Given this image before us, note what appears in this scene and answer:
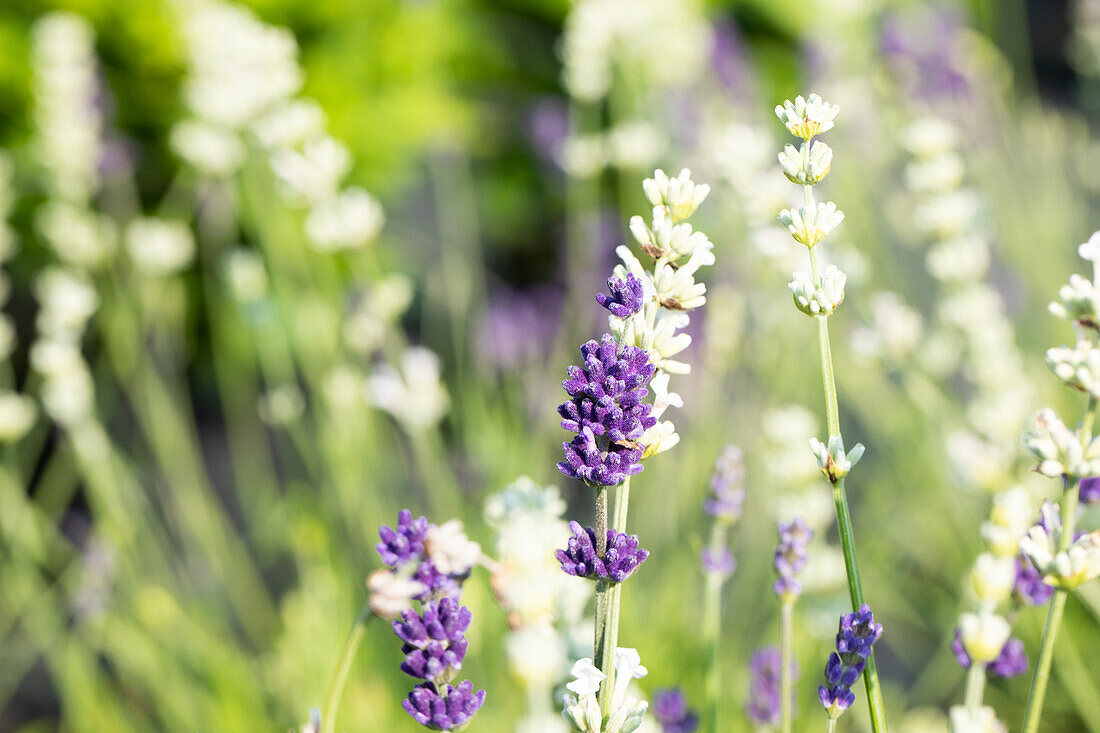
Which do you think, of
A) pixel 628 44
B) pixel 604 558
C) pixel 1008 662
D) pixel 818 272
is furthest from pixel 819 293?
pixel 628 44

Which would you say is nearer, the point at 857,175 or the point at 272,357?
the point at 857,175

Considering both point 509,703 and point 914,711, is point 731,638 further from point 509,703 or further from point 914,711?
point 509,703

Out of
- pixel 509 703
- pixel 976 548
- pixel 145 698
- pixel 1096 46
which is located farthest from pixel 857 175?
pixel 145 698

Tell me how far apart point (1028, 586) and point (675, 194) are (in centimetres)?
52

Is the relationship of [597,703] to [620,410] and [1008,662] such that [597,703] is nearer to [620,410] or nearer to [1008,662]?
[620,410]

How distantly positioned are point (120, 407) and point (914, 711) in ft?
10.6

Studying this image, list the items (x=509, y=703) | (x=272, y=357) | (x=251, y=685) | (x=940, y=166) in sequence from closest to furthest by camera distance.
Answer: (x=940, y=166), (x=509, y=703), (x=251, y=685), (x=272, y=357)

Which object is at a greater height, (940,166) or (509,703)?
(940,166)

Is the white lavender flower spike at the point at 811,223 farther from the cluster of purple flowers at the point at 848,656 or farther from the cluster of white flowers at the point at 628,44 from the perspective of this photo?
the cluster of white flowers at the point at 628,44

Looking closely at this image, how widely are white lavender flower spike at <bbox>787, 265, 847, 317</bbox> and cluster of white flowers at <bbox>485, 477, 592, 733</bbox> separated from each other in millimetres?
238

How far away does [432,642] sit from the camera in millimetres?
583

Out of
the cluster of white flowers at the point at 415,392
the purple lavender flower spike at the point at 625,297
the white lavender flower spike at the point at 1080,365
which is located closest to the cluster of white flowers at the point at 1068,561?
the white lavender flower spike at the point at 1080,365

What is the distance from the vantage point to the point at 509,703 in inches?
55.8

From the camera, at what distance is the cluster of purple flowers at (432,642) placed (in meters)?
0.58
